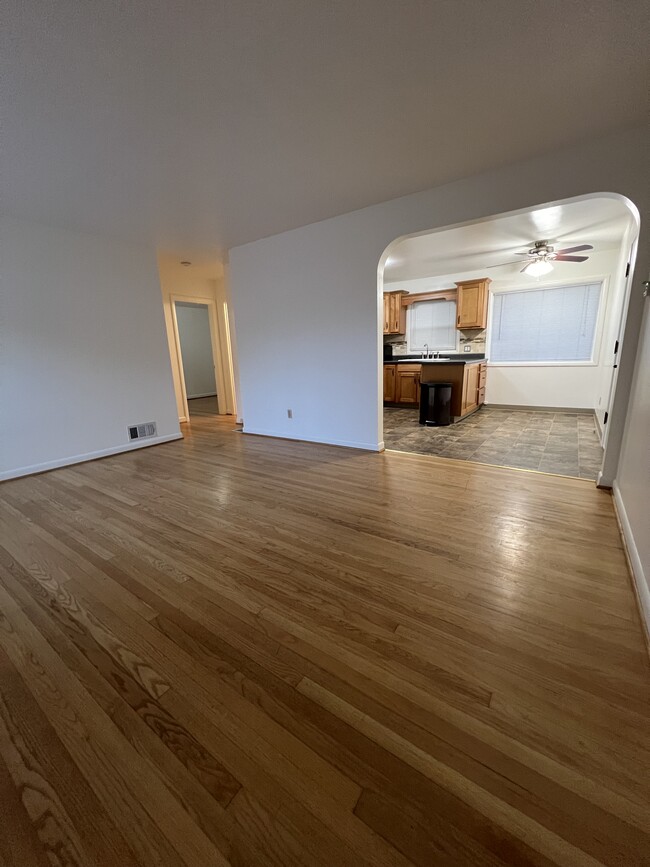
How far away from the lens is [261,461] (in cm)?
382

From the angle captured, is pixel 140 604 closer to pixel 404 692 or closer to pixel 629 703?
pixel 404 692

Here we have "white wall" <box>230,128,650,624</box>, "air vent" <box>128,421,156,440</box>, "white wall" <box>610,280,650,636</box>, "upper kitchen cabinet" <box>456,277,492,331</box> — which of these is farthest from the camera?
"upper kitchen cabinet" <box>456,277,492,331</box>

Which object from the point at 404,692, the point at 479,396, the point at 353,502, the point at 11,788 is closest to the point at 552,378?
the point at 479,396

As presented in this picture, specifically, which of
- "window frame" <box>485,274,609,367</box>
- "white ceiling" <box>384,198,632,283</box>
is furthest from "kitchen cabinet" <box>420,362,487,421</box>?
"white ceiling" <box>384,198,632,283</box>

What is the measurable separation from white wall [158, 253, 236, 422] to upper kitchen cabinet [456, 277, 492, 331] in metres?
4.36

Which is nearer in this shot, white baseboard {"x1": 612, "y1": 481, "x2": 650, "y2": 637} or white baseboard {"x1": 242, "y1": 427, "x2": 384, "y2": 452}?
white baseboard {"x1": 612, "y1": 481, "x2": 650, "y2": 637}

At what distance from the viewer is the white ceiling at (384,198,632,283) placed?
11.5 feet

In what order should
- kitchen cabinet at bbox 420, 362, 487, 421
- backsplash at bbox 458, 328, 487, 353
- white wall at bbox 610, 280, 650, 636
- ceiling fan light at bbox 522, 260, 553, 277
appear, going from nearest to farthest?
white wall at bbox 610, 280, 650, 636 → ceiling fan light at bbox 522, 260, 553, 277 → kitchen cabinet at bbox 420, 362, 487, 421 → backsplash at bbox 458, 328, 487, 353

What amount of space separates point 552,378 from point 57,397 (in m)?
7.53

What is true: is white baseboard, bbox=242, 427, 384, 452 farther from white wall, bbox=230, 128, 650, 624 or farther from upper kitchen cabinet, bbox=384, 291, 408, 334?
upper kitchen cabinet, bbox=384, 291, 408, 334

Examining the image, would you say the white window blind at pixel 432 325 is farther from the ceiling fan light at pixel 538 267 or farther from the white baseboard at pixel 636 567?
the white baseboard at pixel 636 567

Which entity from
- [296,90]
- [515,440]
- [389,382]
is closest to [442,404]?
[515,440]

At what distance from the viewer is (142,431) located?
4.64 metres

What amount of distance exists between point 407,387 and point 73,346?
5548mm
